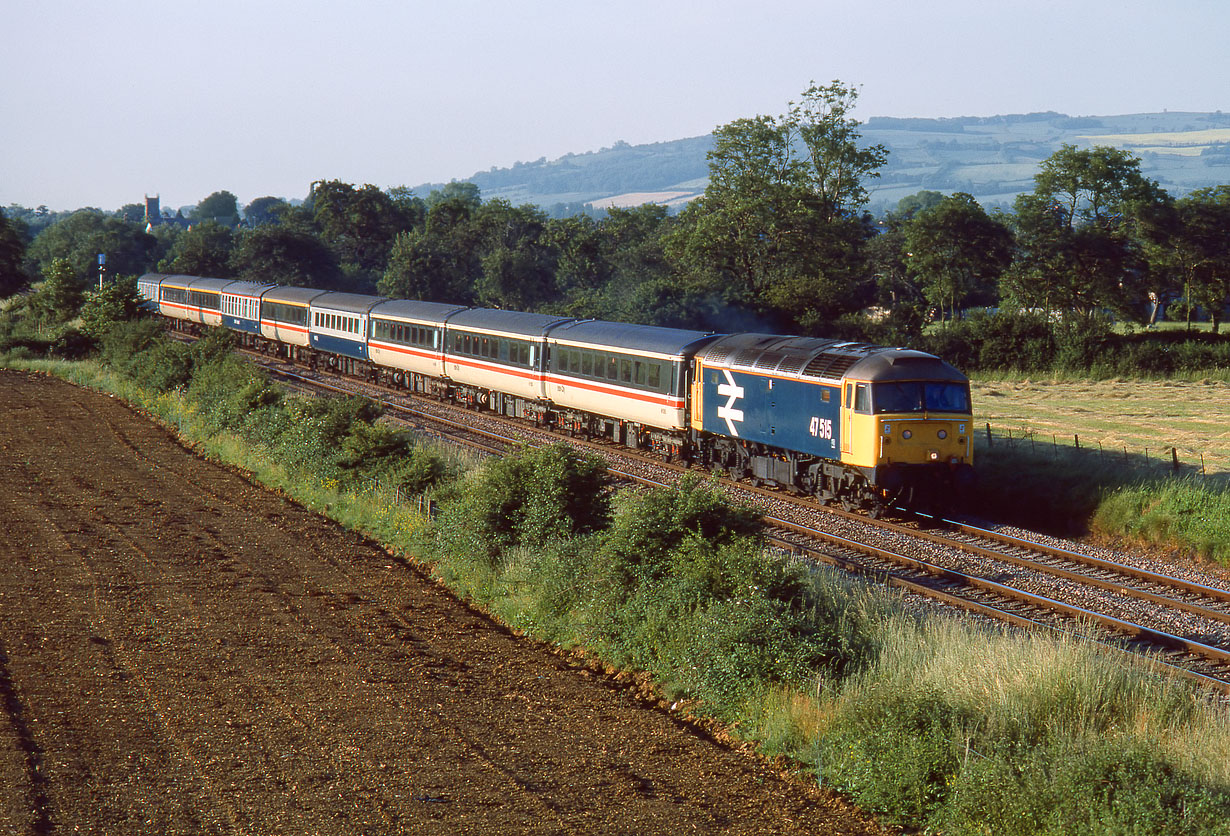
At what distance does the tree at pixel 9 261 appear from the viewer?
8162 centimetres

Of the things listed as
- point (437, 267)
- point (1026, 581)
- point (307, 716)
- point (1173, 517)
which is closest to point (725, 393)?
point (1026, 581)

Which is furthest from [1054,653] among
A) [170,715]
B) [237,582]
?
[237,582]

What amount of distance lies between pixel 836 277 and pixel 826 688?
171 ft

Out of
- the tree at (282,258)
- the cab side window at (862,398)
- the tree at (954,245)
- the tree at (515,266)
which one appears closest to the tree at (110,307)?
the tree at (515,266)

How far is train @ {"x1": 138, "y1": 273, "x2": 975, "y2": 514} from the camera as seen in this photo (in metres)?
21.3

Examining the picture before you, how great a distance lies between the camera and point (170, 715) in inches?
457

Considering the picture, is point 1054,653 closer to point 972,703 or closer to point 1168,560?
point 972,703

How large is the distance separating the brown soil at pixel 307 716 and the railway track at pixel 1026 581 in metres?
4.89

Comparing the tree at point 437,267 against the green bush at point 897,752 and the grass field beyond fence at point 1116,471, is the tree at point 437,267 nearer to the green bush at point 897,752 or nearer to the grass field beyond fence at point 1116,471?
the grass field beyond fence at point 1116,471

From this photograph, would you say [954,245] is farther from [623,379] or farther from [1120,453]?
[623,379]

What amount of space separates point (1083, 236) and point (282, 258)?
62.8m

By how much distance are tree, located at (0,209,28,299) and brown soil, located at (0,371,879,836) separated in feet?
236

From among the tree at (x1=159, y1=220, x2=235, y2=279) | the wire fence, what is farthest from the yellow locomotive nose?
the tree at (x1=159, y1=220, x2=235, y2=279)

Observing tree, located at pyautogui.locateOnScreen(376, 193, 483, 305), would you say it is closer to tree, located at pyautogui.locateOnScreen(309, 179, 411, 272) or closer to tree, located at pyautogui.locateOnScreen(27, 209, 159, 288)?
tree, located at pyautogui.locateOnScreen(309, 179, 411, 272)
